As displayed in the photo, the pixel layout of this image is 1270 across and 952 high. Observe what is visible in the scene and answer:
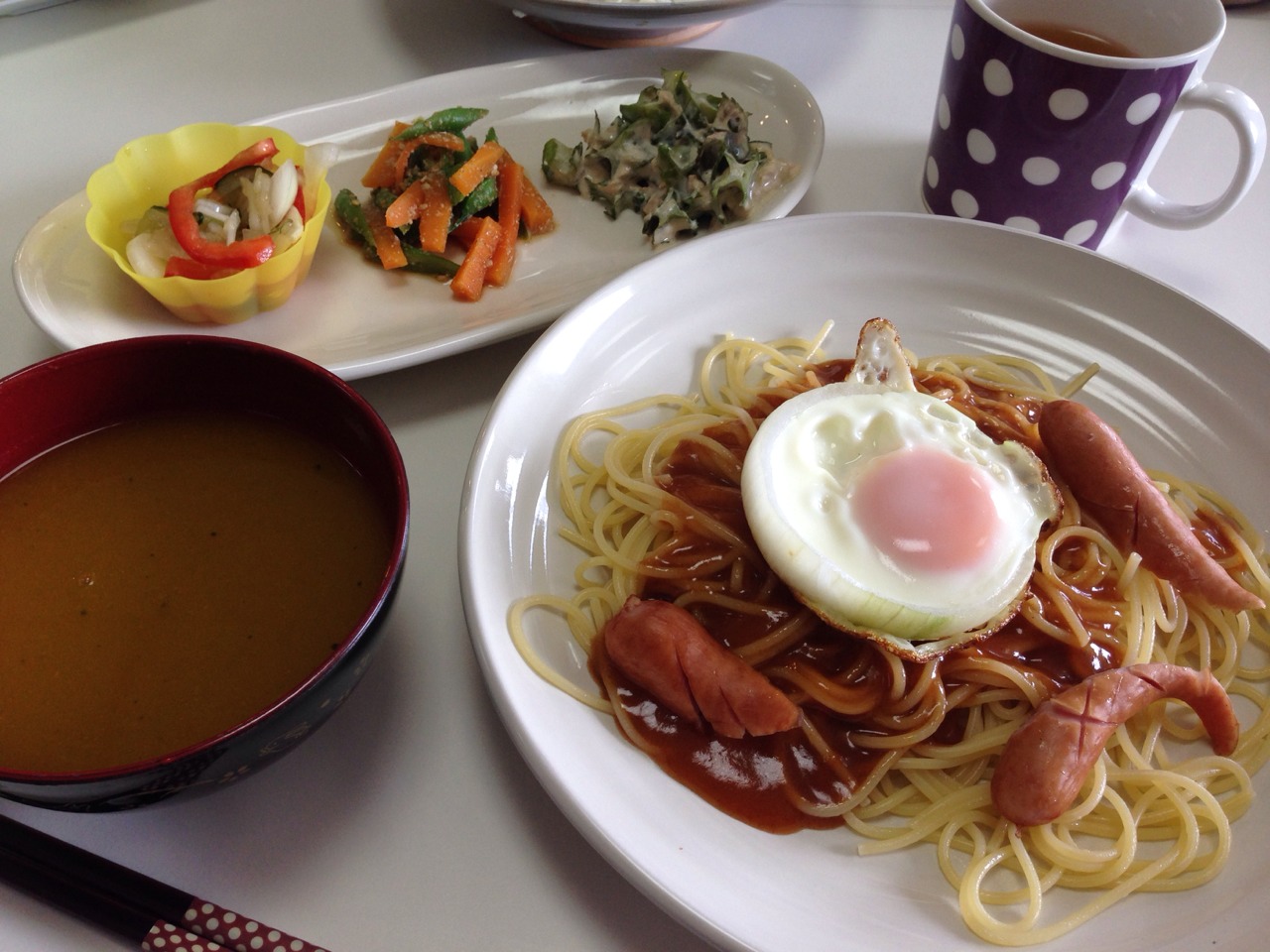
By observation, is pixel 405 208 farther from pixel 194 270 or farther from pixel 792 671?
pixel 792 671

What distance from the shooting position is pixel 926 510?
6.88ft

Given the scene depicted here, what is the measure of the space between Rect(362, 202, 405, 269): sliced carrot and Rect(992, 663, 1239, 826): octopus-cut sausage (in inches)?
86.5

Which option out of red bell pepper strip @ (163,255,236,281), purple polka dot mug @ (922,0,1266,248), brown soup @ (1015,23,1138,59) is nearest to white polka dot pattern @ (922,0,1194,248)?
purple polka dot mug @ (922,0,1266,248)

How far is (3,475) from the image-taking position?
1.91 meters

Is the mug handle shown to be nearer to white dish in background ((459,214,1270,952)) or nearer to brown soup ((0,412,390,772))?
white dish in background ((459,214,1270,952))

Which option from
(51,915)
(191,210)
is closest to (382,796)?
(51,915)

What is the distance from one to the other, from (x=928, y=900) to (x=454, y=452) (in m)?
1.58

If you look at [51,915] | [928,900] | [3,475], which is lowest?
[51,915]

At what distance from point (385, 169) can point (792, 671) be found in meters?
2.19

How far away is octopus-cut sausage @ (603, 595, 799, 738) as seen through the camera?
183cm

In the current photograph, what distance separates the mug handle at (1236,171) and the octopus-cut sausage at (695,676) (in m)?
2.03

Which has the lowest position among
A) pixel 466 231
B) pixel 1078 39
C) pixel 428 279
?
pixel 428 279

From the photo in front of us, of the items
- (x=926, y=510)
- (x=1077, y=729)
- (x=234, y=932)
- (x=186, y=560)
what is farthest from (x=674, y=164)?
(x=234, y=932)

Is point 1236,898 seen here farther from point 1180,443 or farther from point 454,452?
point 454,452
